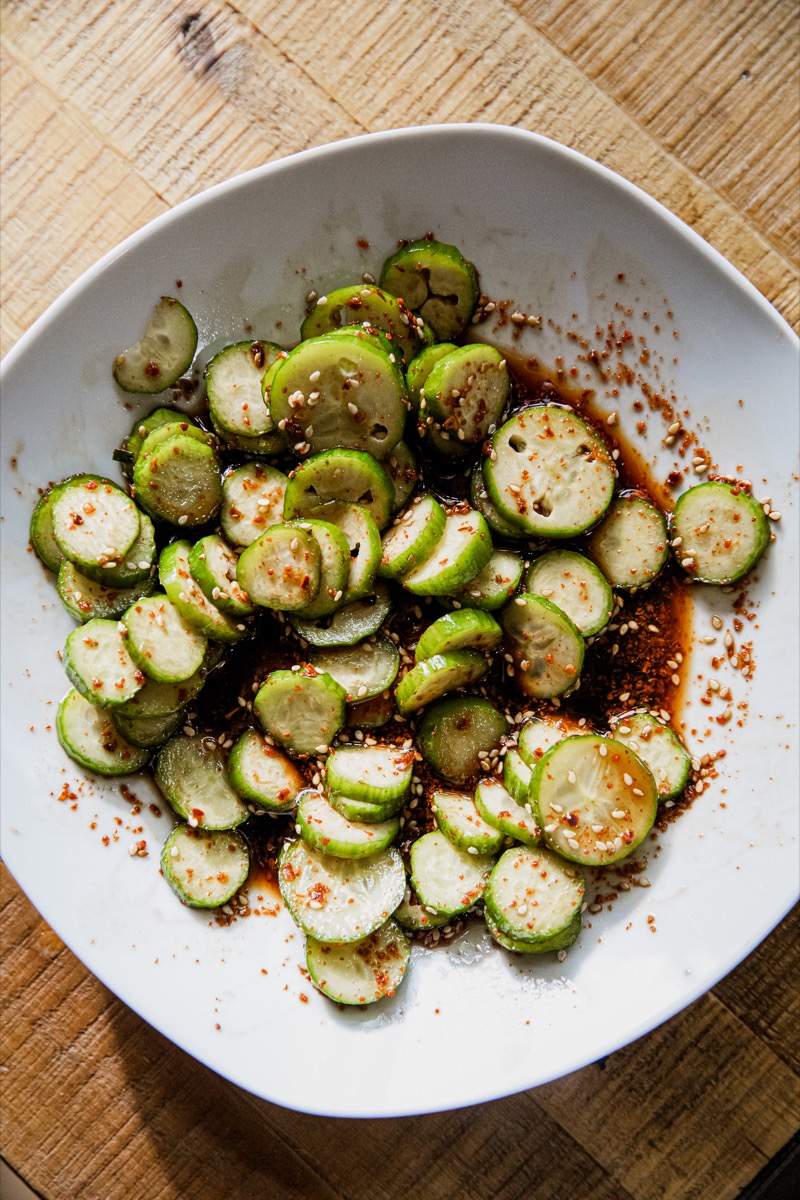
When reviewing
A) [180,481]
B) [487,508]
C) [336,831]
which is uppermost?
[487,508]

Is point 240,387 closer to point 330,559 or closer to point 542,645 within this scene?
point 330,559

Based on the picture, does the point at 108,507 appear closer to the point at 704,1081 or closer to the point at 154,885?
the point at 154,885

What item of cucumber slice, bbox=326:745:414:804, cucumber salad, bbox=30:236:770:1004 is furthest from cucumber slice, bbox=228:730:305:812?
cucumber slice, bbox=326:745:414:804

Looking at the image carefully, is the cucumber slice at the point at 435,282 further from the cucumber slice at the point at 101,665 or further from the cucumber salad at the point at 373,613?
the cucumber slice at the point at 101,665

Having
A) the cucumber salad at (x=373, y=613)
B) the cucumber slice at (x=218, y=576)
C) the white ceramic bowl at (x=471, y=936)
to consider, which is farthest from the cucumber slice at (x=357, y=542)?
the white ceramic bowl at (x=471, y=936)

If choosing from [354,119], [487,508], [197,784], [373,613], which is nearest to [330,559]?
[373,613]

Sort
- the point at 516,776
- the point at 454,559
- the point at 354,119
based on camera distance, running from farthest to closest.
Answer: the point at 354,119, the point at 516,776, the point at 454,559
